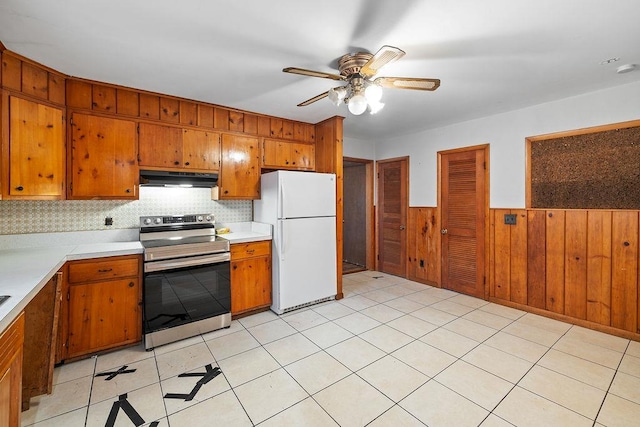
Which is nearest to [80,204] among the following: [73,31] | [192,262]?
[192,262]

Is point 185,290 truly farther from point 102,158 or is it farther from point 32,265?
point 102,158

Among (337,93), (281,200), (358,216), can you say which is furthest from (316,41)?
(358,216)

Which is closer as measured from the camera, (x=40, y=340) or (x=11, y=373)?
(x=11, y=373)

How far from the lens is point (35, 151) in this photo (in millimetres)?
2318

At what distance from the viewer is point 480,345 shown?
8.58 feet

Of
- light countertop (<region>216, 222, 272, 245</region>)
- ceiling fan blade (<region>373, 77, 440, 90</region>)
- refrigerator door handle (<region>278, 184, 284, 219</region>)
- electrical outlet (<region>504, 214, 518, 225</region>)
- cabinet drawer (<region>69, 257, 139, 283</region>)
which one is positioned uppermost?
ceiling fan blade (<region>373, 77, 440, 90</region>)

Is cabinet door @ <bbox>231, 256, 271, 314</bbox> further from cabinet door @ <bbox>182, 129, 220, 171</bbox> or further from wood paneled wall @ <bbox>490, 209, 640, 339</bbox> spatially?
wood paneled wall @ <bbox>490, 209, 640, 339</bbox>

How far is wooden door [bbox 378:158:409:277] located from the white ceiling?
2.01m

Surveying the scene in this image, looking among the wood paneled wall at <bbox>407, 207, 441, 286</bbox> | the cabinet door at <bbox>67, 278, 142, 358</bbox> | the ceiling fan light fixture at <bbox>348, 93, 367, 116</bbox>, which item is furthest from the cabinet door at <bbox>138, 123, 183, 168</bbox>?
the wood paneled wall at <bbox>407, 207, 441, 286</bbox>

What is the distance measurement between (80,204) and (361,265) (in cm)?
437

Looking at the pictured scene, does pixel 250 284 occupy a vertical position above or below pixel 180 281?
below

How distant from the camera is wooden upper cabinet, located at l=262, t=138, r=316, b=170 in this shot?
3.70 metres

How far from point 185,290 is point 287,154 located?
2.09 m

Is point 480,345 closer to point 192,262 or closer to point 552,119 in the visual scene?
point 552,119
